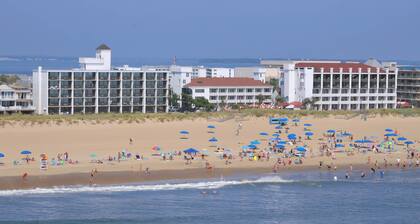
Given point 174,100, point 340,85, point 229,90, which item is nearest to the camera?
point 174,100

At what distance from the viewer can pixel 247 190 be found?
36375 millimetres

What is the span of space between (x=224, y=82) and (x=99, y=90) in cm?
1406

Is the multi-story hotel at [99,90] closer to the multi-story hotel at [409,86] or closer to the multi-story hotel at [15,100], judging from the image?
the multi-story hotel at [15,100]

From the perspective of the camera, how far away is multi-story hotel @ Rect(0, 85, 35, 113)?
64.5 m

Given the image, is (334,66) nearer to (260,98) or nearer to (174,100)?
(260,98)

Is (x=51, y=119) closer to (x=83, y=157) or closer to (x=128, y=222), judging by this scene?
(x=83, y=157)

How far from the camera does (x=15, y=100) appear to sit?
2598 inches

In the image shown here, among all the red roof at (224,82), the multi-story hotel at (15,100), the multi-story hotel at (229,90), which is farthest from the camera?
the red roof at (224,82)

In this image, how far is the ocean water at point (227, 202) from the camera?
30.5 m

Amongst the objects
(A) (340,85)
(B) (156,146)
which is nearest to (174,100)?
(A) (340,85)

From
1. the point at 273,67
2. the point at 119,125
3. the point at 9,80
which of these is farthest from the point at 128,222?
the point at 273,67

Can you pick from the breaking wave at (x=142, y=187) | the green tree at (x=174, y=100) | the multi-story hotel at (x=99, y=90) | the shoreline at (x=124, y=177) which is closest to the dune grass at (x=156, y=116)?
the multi-story hotel at (x=99, y=90)

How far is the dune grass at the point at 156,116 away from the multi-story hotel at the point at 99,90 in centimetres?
514

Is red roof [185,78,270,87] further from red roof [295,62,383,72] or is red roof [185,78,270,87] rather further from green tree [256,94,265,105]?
red roof [295,62,383,72]
